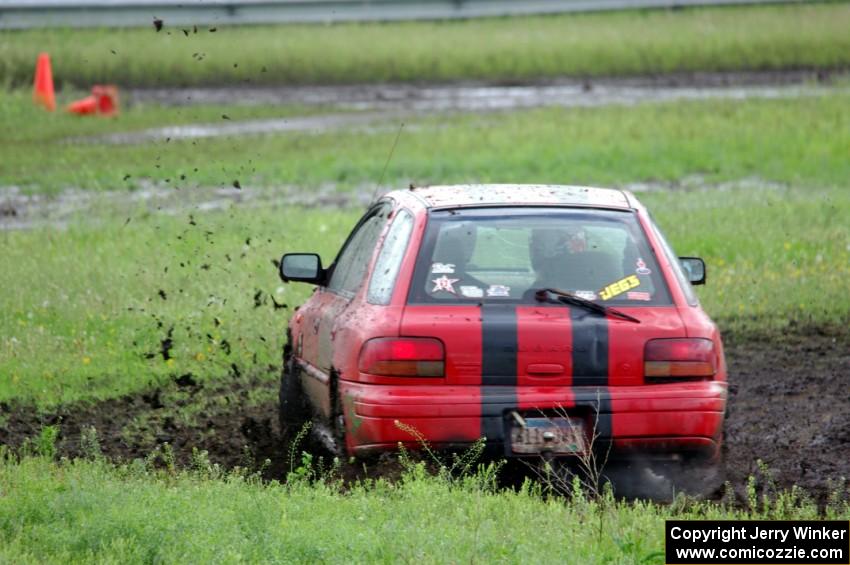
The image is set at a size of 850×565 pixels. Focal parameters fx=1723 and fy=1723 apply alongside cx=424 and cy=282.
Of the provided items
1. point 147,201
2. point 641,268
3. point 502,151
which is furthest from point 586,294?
point 502,151

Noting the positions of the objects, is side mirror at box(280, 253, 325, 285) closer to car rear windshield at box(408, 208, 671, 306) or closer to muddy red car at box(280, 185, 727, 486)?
muddy red car at box(280, 185, 727, 486)

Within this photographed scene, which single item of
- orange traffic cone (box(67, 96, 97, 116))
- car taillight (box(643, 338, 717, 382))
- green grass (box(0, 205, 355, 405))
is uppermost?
car taillight (box(643, 338, 717, 382))

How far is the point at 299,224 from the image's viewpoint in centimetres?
1719

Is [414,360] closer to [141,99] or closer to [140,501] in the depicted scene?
[140,501]

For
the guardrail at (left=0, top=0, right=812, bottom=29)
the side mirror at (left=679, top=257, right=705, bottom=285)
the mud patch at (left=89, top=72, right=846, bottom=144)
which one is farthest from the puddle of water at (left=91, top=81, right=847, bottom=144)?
the side mirror at (left=679, top=257, right=705, bottom=285)

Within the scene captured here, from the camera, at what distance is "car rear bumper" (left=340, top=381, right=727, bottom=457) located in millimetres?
7297

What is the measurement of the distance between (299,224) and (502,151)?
19.0 feet

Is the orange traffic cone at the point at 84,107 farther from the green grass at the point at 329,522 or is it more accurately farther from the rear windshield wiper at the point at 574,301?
the rear windshield wiper at the point at 574,301

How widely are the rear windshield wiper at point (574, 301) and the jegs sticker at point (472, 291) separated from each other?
25cm

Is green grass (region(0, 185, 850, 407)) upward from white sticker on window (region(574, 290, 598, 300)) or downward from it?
downward

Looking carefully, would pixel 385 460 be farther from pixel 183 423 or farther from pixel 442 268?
pixel 183 423

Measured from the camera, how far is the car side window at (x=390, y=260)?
25.6ft

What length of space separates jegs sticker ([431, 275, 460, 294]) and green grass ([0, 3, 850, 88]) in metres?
22.0

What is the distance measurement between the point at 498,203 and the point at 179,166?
14.2 m
